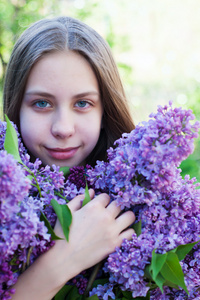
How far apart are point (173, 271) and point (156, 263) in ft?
0.18

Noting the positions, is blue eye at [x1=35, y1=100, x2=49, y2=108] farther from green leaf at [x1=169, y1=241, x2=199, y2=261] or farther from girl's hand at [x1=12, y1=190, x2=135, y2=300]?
green leaf at [x1=169, y1=241, x2=199, y2=261]

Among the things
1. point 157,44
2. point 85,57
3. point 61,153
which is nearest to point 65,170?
point 61,153

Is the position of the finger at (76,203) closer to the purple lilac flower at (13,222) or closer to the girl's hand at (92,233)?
the girl's hand at (92,233)

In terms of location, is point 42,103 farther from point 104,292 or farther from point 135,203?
point 104,292

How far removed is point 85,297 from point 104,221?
21 centimetres

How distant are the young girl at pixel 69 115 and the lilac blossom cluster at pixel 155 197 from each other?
0.22 feet

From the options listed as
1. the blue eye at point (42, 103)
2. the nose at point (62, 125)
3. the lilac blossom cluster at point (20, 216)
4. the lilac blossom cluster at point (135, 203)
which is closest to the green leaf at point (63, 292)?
the lilac blossom cluster at point (135, 203)

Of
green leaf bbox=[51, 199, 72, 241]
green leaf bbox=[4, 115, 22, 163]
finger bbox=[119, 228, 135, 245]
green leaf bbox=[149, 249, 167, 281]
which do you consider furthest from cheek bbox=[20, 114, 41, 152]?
green leaf bbox=[149, 249, 167, 281]

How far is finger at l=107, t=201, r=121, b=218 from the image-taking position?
120cm

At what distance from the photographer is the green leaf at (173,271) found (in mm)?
1045

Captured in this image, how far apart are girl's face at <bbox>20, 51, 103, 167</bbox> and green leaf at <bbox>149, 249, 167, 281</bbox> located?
0.52 meters

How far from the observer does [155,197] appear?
44.0 inches

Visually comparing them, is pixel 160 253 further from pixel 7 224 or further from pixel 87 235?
pixel 7 224

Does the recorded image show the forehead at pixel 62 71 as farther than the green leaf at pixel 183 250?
Yes
